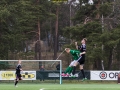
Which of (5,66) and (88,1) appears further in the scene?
(88,1)

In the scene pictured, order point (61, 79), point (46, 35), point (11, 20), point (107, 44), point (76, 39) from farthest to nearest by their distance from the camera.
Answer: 1. point (46, 35)
2. point (11, 20)
3. point (76, 39)
4. point (107, 44)
5. point (61, 79)

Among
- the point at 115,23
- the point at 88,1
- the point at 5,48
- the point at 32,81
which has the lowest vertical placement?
the point at 32,81

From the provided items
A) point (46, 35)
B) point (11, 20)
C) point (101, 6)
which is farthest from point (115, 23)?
point (46, 35)

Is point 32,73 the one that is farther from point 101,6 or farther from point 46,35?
point 46,35

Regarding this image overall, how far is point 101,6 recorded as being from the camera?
145 ft

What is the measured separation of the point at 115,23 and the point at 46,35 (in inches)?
1480

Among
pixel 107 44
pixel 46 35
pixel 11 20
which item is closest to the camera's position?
pixel 107 44

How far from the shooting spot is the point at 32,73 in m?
34.0

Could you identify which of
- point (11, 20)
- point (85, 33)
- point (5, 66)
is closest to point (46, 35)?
point (11, 20)

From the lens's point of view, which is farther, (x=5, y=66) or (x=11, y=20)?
(x=11, y=20)

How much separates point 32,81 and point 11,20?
17479mm

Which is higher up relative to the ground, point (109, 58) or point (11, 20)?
point (11, 20)

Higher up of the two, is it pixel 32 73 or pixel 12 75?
pixel 32 73

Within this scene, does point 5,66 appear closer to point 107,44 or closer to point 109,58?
point 107,44
